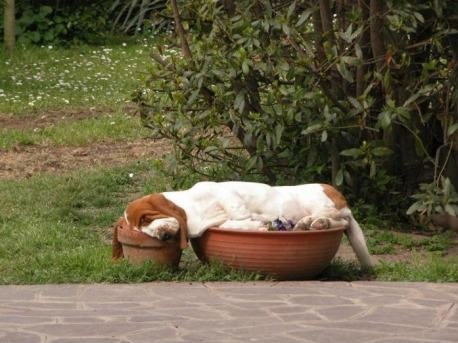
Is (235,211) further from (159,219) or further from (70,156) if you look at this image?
(70,156)

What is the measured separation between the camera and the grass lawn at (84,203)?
7.43m

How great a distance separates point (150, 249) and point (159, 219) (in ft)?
0.70

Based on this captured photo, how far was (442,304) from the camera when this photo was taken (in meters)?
6.52

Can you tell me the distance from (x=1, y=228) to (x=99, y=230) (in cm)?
78

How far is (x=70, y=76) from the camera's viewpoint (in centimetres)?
1777

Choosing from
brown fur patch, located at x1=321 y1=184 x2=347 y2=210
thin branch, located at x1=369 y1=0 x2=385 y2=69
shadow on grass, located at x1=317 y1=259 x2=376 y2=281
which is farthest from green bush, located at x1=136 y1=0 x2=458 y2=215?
shadow on grass, located at x1=317 y1=259 x2=376 y2=281

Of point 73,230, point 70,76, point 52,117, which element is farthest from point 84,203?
point 70,76

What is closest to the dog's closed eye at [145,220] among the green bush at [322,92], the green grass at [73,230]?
the green grass at [73,230]

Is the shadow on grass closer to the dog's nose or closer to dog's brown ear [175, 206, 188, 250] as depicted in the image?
dog's brown ear [175, 206, 188, 250]

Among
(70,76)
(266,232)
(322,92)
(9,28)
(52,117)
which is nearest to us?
(266,232)

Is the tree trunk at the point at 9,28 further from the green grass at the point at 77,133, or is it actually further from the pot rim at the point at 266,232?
the pot rim at the point at 266,232

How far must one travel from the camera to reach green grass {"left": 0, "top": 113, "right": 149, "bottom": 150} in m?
12.7

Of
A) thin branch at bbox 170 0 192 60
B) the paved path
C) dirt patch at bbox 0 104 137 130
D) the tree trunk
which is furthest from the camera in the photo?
the tree trunk

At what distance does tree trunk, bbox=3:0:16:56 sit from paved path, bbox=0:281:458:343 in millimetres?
11965
